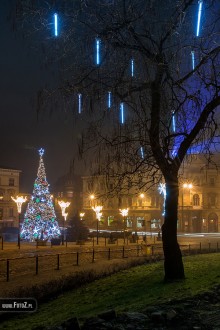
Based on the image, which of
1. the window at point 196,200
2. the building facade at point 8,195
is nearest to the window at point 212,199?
the window at point 196,200

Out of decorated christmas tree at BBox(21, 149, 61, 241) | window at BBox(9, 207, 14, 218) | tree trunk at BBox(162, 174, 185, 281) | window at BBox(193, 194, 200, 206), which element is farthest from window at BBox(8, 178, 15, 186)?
tree trunk at BBox(162, 174, 185, 281)

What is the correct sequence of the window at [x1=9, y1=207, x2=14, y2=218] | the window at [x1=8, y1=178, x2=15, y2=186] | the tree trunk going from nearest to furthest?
the tree trunk, the window at [x1=9, y1=207, x2=14, y2=218], the window at [x1=8, y1=178, x2=15, y2=186]

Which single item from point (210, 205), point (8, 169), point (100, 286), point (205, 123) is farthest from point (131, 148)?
point (8, 169)

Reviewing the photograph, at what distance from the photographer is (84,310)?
12.3 m

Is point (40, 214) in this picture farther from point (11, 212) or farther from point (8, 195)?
point (11, 212)

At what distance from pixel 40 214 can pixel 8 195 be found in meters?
50.5

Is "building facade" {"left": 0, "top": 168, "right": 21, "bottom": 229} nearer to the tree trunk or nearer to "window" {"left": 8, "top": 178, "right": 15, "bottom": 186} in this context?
"window" {"left": 8, "top": 178, "right": 15, "bottom": 186}

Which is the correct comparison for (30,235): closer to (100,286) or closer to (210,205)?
(100,286)

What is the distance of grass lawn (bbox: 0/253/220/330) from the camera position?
452 inches

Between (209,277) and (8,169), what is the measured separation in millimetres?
87700

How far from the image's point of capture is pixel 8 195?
9881cm

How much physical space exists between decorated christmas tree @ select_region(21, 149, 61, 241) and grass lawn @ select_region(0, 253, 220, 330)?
104ft

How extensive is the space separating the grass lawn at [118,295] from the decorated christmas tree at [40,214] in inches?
1248

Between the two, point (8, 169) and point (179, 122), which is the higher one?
point (8, 169)
